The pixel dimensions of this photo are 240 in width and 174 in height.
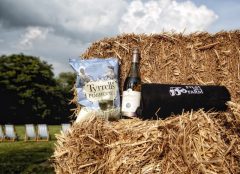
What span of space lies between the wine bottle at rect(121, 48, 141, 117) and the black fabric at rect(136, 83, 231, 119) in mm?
371

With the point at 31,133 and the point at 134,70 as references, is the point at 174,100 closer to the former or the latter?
the point at 134,70

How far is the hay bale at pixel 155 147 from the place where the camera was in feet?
13.3

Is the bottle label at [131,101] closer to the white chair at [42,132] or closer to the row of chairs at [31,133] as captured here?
the row of chairs at [31,133]

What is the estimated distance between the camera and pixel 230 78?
604 centimetres

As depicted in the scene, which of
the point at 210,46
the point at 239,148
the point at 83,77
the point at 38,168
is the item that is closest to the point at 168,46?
the point at 210,46

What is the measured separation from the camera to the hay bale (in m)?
4.04

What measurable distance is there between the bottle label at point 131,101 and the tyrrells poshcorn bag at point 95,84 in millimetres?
229

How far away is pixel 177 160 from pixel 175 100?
91 cm

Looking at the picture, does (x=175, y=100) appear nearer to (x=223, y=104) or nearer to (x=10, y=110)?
(x=223, y=104)

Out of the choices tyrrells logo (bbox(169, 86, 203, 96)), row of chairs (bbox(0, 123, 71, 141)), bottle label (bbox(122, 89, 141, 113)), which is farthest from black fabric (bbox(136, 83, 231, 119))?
row of chairs (bbox(0, 123, 71, 141))

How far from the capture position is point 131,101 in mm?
5301

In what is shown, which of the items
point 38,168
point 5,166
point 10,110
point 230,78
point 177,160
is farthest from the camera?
point 10,110

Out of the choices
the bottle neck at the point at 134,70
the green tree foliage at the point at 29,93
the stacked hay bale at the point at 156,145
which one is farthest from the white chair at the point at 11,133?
the green tree foliage at the point at 29,93

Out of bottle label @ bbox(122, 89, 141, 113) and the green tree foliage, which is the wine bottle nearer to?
bottle label @ bbox(122, 89, 141, 113)
